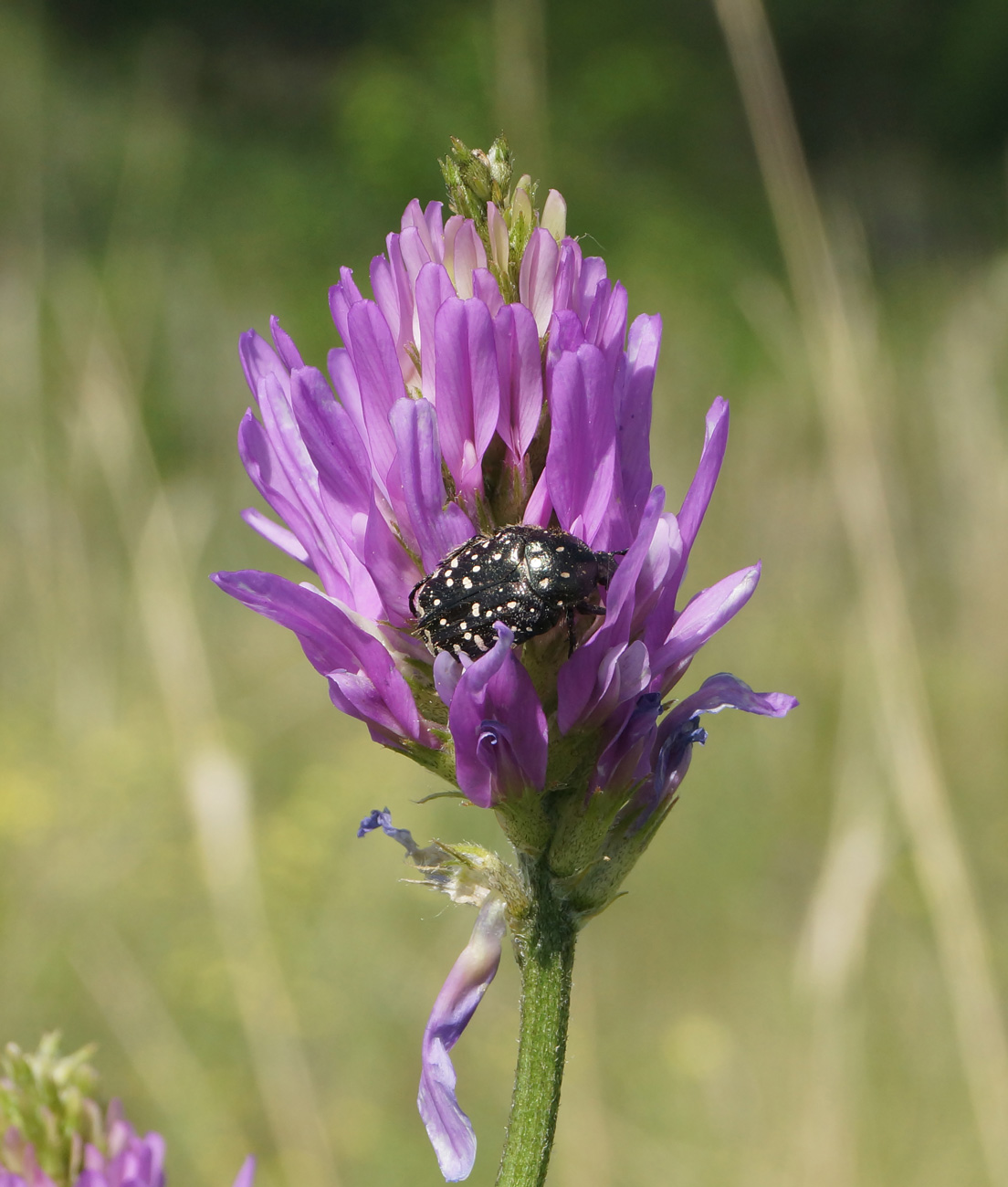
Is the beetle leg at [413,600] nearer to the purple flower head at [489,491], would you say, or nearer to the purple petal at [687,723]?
the purple flower head at [489,491]

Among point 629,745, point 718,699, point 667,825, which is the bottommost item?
point 629,745

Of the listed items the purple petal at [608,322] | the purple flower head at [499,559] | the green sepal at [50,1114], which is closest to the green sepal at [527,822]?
the purple flower head at [499,559]

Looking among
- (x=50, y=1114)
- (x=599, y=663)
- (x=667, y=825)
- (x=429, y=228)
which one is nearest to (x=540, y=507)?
(x=599, y=663)

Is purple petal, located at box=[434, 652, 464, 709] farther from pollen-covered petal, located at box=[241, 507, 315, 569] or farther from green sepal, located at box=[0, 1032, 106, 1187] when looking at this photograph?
green sepal, located at box=[0, 1032, 106, 1187]

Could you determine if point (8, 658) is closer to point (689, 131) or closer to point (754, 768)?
point (754, 768)

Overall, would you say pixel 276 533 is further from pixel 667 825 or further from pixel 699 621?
pixel 667 825

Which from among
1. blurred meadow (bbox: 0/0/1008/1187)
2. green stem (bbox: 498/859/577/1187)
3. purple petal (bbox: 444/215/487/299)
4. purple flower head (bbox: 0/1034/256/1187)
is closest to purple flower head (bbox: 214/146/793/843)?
purple petal (bbox: 444/215/487/299)

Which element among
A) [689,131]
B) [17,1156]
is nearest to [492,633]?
[17,1156]
